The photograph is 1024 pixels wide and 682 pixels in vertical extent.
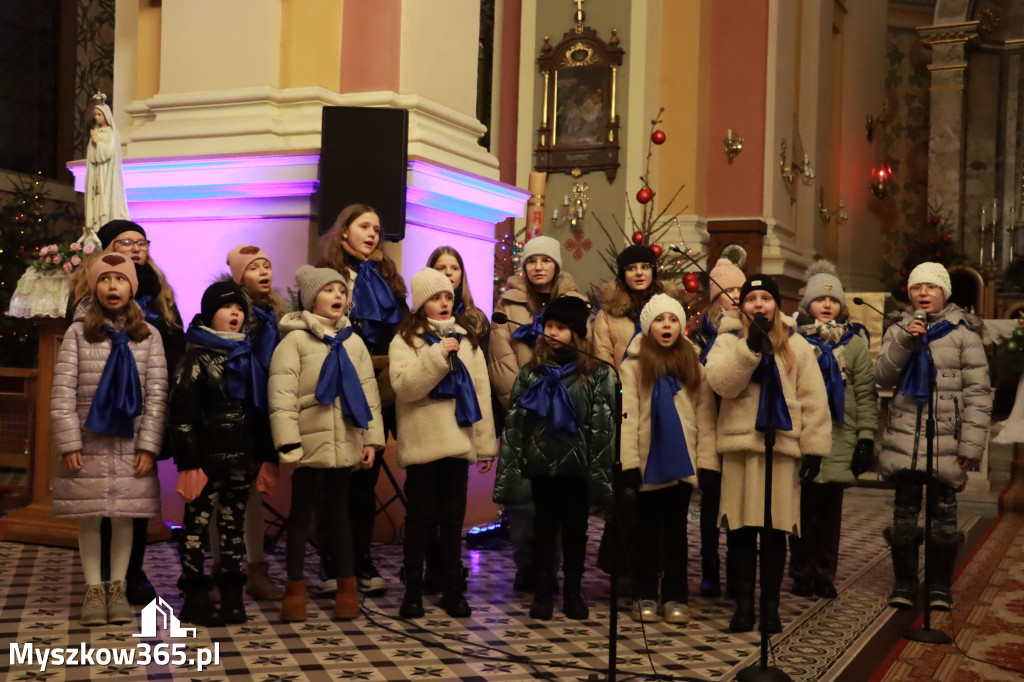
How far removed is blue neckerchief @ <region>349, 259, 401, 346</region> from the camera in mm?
6086

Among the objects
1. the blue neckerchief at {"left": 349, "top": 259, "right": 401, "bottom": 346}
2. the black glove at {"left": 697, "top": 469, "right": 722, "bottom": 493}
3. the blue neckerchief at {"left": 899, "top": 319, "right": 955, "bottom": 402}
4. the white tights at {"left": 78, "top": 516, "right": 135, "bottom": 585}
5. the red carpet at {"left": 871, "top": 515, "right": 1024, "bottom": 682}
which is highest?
the blue neckerchief at {"left": 349, "top": 259, "right": 401, "bottom": 346}

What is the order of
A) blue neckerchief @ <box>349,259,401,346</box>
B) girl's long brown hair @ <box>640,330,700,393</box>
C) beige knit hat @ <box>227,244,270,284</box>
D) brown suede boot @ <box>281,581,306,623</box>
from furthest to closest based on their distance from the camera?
1. blue neckerchief @ <box>349,259,401,346</box>
2. beige knit hat @ <box>227,244,270,284</box>
3. girl's long brown hair @ <box>640,330,700,393</box>
4. brown suede boot @ <box>281,581,306,623</box>

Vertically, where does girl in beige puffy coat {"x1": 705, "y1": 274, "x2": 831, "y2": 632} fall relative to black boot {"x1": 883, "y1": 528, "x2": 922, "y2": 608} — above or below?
above

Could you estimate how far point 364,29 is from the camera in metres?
7.52

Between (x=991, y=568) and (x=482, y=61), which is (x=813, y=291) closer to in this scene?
(x=991, y=568)

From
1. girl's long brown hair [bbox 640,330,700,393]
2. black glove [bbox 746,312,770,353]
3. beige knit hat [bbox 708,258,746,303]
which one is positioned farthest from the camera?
beige knit hat [bbox 708,258,746,303]

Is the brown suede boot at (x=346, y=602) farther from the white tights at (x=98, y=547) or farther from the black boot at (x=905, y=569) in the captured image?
the black boot at (x=905, y=569)

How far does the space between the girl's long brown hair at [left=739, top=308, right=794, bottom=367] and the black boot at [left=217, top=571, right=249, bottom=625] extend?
2.55 m

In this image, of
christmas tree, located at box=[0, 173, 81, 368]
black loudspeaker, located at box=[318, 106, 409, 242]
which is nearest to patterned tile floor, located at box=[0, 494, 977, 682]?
black loudspeaker, located at box=[318, 106, 409, 242]

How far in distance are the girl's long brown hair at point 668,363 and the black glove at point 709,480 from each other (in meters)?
0.46

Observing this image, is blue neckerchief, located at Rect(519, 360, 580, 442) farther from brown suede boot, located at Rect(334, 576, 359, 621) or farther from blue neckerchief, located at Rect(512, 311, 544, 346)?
brown suede boot, located at Rect(334, 576, 359, 621)

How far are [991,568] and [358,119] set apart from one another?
4.73m

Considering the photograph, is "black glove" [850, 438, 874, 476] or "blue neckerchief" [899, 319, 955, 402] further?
"black glove" [850, 438, 874, 476]

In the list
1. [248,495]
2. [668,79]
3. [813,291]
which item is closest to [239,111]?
[248,495]
